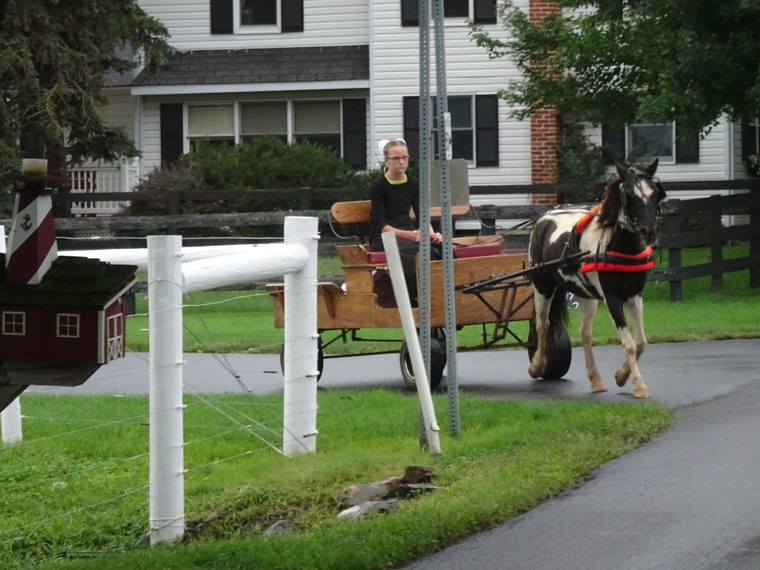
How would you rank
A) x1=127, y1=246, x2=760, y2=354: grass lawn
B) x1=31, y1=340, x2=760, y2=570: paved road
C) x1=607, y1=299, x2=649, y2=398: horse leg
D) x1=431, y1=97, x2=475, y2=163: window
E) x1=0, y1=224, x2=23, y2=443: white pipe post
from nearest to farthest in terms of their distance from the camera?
x1=31, y1=340, x2=760, y2=570: paved road → x1=0, y1=224, x2=23, y2=443: white pipe post → x1=607, y1=299, x2=649, y2=398: horse leg → x1=127, y1=246, x2=760, y2=354: grass lawn → x1=431, y1=97, x2=475, y2=163: window

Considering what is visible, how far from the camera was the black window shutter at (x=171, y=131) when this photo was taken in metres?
33.9

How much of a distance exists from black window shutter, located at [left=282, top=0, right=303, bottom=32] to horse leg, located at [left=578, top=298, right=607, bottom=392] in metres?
22.0

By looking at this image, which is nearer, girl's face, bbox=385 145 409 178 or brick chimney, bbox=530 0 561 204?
girl's face, bbox=385 145 409 178

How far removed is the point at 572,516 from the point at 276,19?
27.9 metres

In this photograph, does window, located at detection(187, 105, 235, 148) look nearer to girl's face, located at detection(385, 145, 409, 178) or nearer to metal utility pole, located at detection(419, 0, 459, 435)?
girl's face, located at detection(385, 145, 409, 178)

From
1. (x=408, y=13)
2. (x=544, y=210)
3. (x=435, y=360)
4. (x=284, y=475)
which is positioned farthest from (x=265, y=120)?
(x=284, y=475)

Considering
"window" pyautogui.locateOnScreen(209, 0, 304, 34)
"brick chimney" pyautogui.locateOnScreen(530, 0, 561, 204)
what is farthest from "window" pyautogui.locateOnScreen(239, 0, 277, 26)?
"brick chimney" pyautogui.locateOnScreen(530, 0, 561, 204)

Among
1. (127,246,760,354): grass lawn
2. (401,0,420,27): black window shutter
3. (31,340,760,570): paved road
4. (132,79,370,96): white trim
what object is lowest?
(127,246,760,354): grass lawn

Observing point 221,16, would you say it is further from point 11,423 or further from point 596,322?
point 11,423

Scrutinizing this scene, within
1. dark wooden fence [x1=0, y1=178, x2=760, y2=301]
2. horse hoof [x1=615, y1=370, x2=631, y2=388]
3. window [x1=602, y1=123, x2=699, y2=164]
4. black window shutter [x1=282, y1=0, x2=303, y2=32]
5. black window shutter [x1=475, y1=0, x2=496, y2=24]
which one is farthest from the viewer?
black window shutter [x1=282, y1=0, x2=303, y2=32]

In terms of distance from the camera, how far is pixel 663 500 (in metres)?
7.49

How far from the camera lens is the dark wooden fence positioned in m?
20.6

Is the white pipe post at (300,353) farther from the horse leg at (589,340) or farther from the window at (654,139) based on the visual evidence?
the window at (654,139)

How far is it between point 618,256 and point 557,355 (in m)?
1.86
